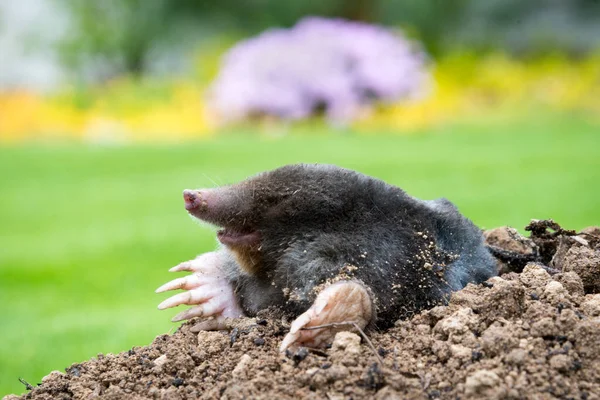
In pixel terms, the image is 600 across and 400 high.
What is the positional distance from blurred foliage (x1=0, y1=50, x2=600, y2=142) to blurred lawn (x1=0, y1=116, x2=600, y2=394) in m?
1.06

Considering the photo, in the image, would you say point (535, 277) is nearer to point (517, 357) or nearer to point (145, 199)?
point (517, 357)

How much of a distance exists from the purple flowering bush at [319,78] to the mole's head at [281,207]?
980 cm

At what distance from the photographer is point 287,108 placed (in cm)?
1204

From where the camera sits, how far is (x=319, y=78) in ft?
38.7

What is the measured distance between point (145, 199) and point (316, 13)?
8.58 metres

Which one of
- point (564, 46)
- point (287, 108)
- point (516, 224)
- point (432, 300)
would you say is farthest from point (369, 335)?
point (564, 46)

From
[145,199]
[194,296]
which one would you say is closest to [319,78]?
[145,199]

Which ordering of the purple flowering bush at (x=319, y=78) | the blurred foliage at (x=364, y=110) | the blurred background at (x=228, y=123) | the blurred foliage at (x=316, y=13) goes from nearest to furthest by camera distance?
the blurred background at (x=228, y=123) → the purple flowering bush at (x=319, y=78) → the blurred foliage at (x=364, y=110) → the blurred foliage at (x=316, y=13)

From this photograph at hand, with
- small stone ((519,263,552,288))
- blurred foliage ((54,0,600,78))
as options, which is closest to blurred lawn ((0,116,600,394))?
small stone ((519,263,552,288))

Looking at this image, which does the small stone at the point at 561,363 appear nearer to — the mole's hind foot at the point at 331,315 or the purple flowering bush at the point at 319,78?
the mole's hind foot at the point at 331,315

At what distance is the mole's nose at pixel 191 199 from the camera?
1.97 meters

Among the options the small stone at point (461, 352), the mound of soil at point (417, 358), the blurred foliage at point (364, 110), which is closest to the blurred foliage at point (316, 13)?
the blurred foliage at point (364, 110)

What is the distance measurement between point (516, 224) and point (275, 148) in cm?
377

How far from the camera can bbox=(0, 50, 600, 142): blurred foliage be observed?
39.5 ft
